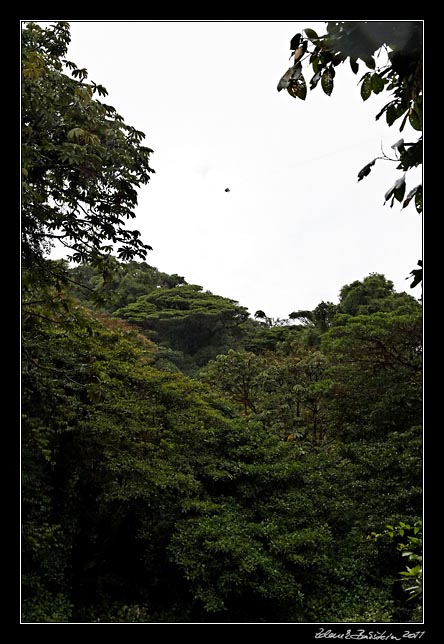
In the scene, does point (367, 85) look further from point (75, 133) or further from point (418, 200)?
point (75, 133)

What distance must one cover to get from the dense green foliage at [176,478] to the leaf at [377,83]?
178cm

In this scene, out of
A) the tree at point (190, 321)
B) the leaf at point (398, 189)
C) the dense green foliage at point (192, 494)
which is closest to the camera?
the leaf at point (398, 189)

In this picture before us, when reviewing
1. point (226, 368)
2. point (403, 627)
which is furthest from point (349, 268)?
point (403, 627)

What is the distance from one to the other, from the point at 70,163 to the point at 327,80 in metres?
1.53

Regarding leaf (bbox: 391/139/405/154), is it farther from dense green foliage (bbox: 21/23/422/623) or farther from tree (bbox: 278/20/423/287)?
dense green foliage (bbox: 21/23/422/623)

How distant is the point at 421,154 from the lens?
3.33 feet

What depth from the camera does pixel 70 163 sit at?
7.57ft

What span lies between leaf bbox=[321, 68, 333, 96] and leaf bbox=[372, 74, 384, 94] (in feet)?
0.28

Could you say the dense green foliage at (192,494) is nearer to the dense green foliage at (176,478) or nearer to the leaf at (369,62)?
the dense green foliage at (176,478)

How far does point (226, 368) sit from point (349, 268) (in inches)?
99.4

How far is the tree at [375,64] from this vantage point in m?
1.00

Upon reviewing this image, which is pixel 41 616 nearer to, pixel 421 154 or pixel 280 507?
pixel 280 507
